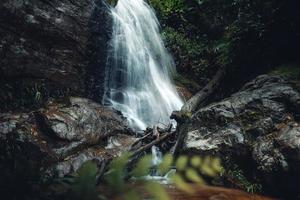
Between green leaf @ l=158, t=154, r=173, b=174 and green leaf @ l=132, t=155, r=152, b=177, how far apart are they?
0.15 ft

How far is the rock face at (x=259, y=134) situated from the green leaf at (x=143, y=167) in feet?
20.1

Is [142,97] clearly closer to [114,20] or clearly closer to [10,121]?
[114,20]

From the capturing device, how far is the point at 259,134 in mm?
7555

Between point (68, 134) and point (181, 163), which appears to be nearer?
point (181, 163)

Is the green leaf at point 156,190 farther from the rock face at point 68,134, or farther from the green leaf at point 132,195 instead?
the rock face at point 68,134

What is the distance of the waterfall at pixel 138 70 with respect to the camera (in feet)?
36.6

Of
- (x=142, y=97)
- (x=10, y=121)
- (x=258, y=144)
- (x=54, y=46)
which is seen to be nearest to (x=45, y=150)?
(x=10, y=121)

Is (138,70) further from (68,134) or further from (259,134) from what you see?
(259,134)

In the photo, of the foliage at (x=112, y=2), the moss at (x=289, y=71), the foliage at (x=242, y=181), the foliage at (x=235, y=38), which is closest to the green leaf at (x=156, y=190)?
the foliage at (x=242, y=181)

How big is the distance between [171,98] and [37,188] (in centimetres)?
1135

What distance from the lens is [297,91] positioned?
26.3 ft

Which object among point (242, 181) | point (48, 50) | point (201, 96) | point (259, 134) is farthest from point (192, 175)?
point (201, 96)

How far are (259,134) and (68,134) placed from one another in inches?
147

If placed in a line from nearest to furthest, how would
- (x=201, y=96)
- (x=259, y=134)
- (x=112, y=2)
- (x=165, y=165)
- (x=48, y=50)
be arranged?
(x=165, y=165) < (x=259, y=134) < (x=48, y=50) < (x=201, y=96) < (x=112, y=2)
